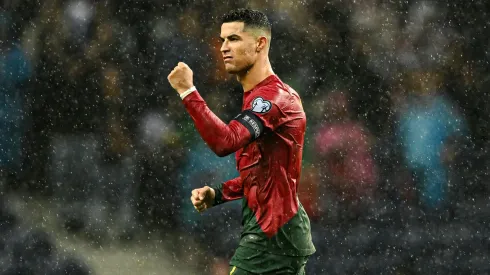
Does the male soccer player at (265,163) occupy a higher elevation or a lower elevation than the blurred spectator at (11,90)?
lower

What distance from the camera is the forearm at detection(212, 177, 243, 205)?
12.8ft

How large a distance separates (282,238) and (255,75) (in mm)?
773

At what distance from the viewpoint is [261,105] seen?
3.47 m

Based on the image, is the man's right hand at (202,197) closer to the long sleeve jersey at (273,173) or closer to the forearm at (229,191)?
the forearm at (229,191)

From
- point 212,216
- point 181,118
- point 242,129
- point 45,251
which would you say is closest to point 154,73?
point 181,118

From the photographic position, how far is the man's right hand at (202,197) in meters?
3.77

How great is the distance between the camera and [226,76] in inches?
323

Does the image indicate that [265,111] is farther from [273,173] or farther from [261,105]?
[273,173]

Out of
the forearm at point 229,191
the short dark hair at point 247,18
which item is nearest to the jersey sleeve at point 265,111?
the short dark hair at point 247,18

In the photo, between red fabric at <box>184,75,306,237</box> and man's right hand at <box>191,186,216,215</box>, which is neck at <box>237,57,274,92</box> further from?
man's right hand at <box>191,186,216,215</box>

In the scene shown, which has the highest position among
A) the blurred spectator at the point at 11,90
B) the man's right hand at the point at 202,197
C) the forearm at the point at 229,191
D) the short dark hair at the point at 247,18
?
the blurred spectator at the point at 11,90

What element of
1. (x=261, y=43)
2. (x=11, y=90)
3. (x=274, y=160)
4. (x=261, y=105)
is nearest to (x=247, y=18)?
(x=261, y=43)

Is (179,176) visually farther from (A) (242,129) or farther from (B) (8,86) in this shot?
(A) (242,129)

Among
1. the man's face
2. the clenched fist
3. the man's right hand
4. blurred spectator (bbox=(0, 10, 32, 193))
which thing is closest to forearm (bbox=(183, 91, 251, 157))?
the clenched fist
